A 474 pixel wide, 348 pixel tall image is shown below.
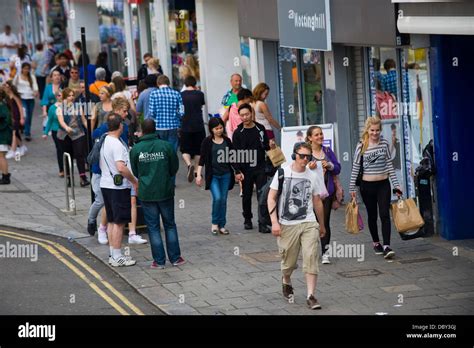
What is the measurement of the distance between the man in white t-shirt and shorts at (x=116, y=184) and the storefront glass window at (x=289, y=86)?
21.5 feet

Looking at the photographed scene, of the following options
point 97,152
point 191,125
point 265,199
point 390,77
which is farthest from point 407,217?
point 191,125

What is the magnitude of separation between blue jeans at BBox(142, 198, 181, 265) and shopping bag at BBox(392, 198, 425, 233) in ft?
9.31

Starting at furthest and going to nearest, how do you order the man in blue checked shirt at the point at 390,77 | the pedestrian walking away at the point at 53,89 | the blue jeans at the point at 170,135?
1. the pedestrian walking away at the point at 53,89
2. the blue jeans at the point at 170,135
3. the man in blue checked shirt at the point at 390,77

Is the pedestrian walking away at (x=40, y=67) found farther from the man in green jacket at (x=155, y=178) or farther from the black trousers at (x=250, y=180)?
the man in green jacket at (x=155, y=178)

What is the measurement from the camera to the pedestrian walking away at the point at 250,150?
16.2 meters

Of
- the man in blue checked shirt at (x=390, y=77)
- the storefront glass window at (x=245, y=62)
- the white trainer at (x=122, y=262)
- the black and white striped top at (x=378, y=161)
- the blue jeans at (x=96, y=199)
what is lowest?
the white trainer at (x=122, y=262)

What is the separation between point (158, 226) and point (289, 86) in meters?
7.34

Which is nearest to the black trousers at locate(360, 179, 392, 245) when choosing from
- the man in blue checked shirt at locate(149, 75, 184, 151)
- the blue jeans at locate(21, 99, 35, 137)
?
the man in blue checked shirt at locate(149, 75, 184, 151)

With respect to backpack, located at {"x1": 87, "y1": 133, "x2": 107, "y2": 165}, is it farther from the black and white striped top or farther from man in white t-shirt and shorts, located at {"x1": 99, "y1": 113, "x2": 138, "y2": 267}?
the black and white striped top

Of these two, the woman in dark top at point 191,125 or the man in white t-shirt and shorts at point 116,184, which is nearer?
the man in white t-shirt and shorts at point 116,184

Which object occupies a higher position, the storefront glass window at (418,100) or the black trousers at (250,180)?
the storefront glass window at (418,100)

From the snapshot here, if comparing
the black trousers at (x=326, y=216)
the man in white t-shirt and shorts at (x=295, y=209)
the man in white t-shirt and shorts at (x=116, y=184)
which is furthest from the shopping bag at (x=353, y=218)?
the man in white t-shirt and shorts at (x=116, y=184)
